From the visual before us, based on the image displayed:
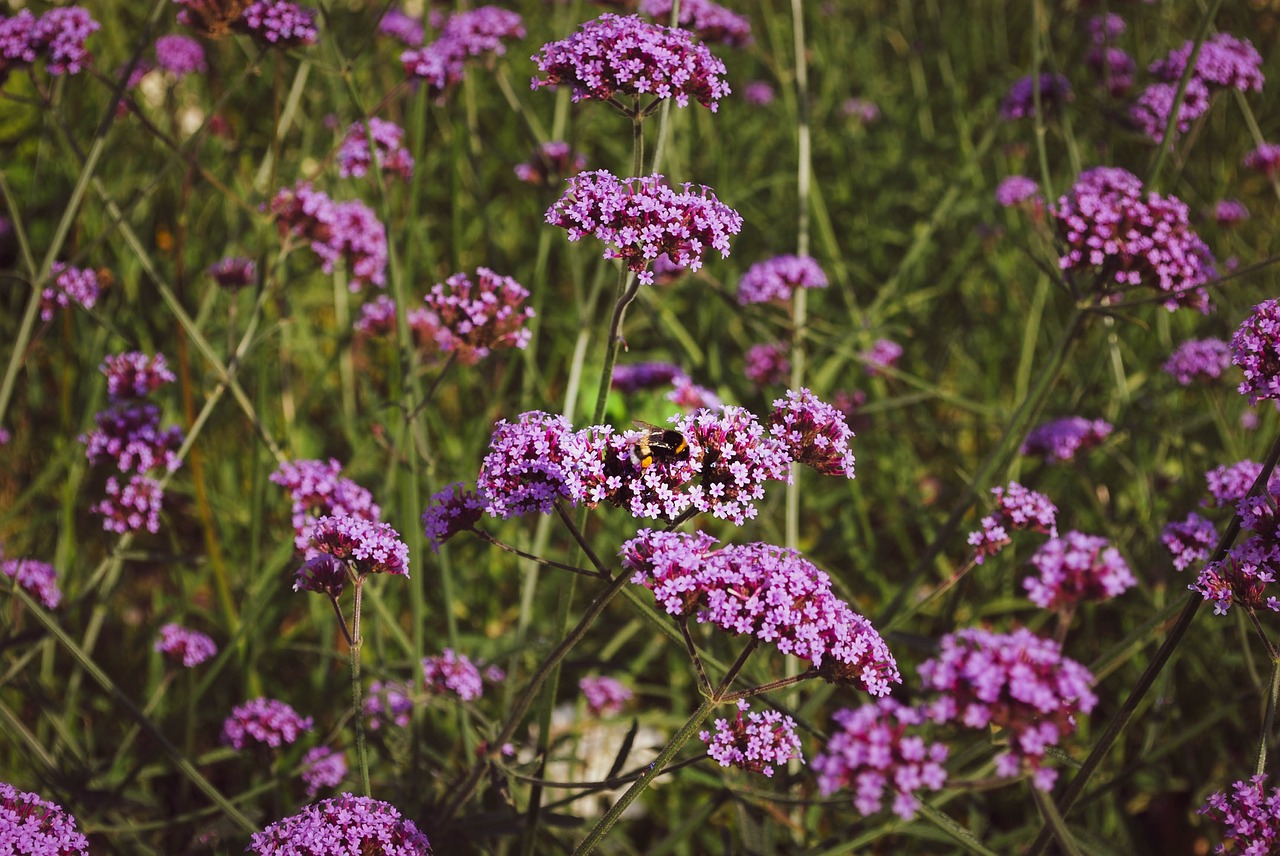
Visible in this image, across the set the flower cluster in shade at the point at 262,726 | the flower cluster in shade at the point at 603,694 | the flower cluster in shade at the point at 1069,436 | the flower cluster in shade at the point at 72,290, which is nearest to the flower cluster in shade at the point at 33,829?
the flower cluster in shade at the point at 262,726

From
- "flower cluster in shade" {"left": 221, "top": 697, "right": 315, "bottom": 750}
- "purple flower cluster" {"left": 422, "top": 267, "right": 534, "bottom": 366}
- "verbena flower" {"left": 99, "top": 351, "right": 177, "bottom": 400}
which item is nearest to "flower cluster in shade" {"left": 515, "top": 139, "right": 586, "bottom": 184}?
"purple flower cluster" {"left": 422, "top": 267, "right": 534, "bottom": 366}

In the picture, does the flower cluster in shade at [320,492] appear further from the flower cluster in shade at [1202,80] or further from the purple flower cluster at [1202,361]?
the flower cluster in shade at [1202,80]

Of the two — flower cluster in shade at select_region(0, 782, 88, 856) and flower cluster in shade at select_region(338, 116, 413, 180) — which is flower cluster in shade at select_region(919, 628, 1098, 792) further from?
flower cluster in shade at select_region(338, 116, 413, 180)

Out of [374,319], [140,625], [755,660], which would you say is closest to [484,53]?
[374,319]

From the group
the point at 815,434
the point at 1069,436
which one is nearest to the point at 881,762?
the point at 815,434

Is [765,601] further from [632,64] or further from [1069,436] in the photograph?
[1069,436]

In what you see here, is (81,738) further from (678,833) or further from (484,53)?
(484,53)
